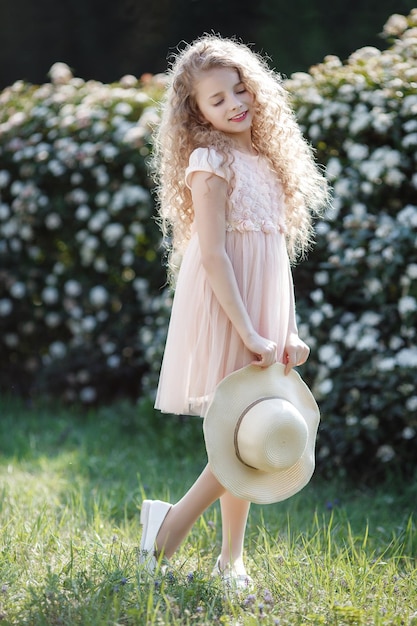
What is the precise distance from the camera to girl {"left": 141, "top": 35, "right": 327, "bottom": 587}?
7.65 ft

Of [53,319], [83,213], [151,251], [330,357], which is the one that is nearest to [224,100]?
[330,357]

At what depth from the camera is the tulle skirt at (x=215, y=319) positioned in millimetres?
2393

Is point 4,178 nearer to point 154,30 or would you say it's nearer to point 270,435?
point 154,30

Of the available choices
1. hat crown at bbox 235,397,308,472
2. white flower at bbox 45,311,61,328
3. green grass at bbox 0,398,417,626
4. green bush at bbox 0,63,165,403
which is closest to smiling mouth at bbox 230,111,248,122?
hat crown at bbox 235,397,308,472

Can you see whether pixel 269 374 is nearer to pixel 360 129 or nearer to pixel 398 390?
pixel 398 390

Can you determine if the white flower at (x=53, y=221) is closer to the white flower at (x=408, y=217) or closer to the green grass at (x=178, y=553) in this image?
the green grass at (x=178, y=553)

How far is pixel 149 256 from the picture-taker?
15.7ft

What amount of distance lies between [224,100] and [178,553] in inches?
53.7

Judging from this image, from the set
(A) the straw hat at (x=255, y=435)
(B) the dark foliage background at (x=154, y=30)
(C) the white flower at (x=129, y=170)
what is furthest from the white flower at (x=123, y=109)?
(A) the straw hat at (x=255, y=435)

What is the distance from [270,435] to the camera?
7.37 ft

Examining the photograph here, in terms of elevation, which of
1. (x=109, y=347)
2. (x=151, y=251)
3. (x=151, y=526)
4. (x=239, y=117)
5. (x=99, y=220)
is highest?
(x=99, y=220)

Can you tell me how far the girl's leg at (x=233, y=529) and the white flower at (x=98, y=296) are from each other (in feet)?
8.19

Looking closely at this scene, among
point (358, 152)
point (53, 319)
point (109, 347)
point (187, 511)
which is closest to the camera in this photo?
point (187, 511)

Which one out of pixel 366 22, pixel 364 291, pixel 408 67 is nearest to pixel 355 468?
pixel 364 291
